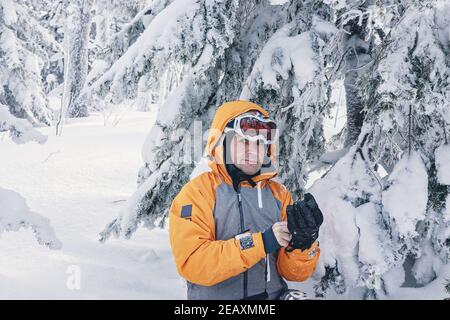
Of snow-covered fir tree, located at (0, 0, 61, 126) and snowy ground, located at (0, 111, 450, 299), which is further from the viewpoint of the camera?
snow-covered fir tree, located at (0, 0, 61, 126)

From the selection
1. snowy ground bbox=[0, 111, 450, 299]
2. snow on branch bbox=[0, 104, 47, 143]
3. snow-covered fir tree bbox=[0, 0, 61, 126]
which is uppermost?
snow-covered fir tree bbox=[0, 0, 61, 126]

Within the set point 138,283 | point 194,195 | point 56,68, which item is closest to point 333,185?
point 194,195

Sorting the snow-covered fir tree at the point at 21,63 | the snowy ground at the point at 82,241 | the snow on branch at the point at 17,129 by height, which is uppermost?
the snow-covered fir tree at the point at 21,63

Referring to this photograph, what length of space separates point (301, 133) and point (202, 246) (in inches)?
85.6

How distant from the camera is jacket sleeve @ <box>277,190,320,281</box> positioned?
2.79 meters

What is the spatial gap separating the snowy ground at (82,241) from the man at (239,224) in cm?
136

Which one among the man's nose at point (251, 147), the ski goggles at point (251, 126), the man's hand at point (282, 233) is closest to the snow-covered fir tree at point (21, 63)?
the ski goggles at point (251, 126)

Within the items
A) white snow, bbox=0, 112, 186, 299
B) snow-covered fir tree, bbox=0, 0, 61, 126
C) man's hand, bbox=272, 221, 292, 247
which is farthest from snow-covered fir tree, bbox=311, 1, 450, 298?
snow-covered fir tree, bbox=0, 0, 61, 126

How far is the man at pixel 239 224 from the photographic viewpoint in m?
2.50

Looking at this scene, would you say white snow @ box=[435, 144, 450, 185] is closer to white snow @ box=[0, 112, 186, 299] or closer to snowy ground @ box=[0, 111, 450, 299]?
snowy ground @ box=[0, 111, 450, 299]

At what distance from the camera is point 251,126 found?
295 centimetres

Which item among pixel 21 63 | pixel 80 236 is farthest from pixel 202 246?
pixel 21 63

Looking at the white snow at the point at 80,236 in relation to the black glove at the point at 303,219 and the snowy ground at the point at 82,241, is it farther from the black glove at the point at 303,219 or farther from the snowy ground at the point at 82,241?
the black glove at the point at 303,219

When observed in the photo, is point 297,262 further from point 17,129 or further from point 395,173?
point 17,129
